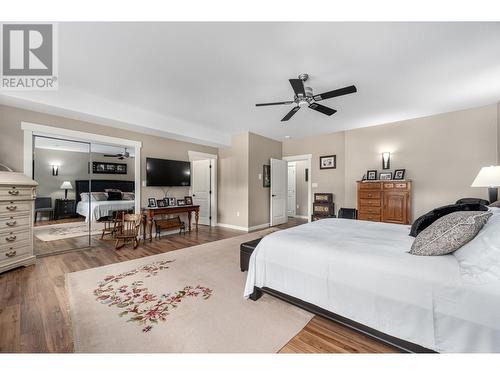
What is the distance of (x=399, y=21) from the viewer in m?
1.87

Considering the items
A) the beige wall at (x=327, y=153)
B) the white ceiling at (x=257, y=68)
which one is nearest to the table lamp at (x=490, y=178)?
the white ceiling at (x=257, y=68)

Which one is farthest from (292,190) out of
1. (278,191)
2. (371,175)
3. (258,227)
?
(371,175)

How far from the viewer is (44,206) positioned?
3414mm

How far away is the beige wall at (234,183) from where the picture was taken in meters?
5.63

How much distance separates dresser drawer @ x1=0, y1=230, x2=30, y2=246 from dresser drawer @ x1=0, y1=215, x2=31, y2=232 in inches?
2.7

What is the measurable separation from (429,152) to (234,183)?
4410 millimetres

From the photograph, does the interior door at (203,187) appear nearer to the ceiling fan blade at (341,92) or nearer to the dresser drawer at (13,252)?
the dresser drawer at (13,252)

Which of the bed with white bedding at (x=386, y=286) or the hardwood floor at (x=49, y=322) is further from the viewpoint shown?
the hardwood floor at (x=49, y=322)

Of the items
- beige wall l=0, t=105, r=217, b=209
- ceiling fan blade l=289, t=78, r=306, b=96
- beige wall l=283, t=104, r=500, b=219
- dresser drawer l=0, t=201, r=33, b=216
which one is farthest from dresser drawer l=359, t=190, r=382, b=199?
dresser drawer l=0, t=201, r=33, b=216

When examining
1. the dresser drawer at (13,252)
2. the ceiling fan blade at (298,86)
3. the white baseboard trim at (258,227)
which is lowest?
the white baseboard trim at (258,227)

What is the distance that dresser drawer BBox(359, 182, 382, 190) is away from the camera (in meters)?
4.48

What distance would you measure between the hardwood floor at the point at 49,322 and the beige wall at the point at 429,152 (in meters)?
4.13
